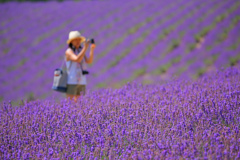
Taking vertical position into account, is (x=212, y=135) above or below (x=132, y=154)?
above

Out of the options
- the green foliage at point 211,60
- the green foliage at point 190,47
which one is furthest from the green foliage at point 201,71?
the green foliage at point 190,47

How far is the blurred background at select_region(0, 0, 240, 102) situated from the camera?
867 centimetres

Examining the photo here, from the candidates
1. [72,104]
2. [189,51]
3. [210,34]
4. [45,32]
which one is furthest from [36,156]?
[45,32]

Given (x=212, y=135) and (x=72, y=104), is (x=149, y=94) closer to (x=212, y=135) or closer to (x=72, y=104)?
(x=72, y=104)

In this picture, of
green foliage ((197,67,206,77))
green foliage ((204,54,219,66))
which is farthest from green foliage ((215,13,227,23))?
green foliage ((197,67,206,77))

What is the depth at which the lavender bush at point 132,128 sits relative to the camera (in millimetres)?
2072

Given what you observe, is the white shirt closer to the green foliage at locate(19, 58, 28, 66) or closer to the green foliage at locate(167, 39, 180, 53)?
the green foliage at locate(167, 39, 180, 53)

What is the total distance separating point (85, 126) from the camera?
2.58 metres

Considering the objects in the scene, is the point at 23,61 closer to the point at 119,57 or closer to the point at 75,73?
the point at 119,57

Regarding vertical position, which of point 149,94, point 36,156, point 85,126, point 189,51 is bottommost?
point 36,156

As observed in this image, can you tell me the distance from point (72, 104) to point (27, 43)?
37.8ft

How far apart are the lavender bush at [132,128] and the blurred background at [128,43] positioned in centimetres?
285

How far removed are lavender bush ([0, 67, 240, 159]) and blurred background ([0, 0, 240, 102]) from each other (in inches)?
112

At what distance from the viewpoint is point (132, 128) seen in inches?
98.7
